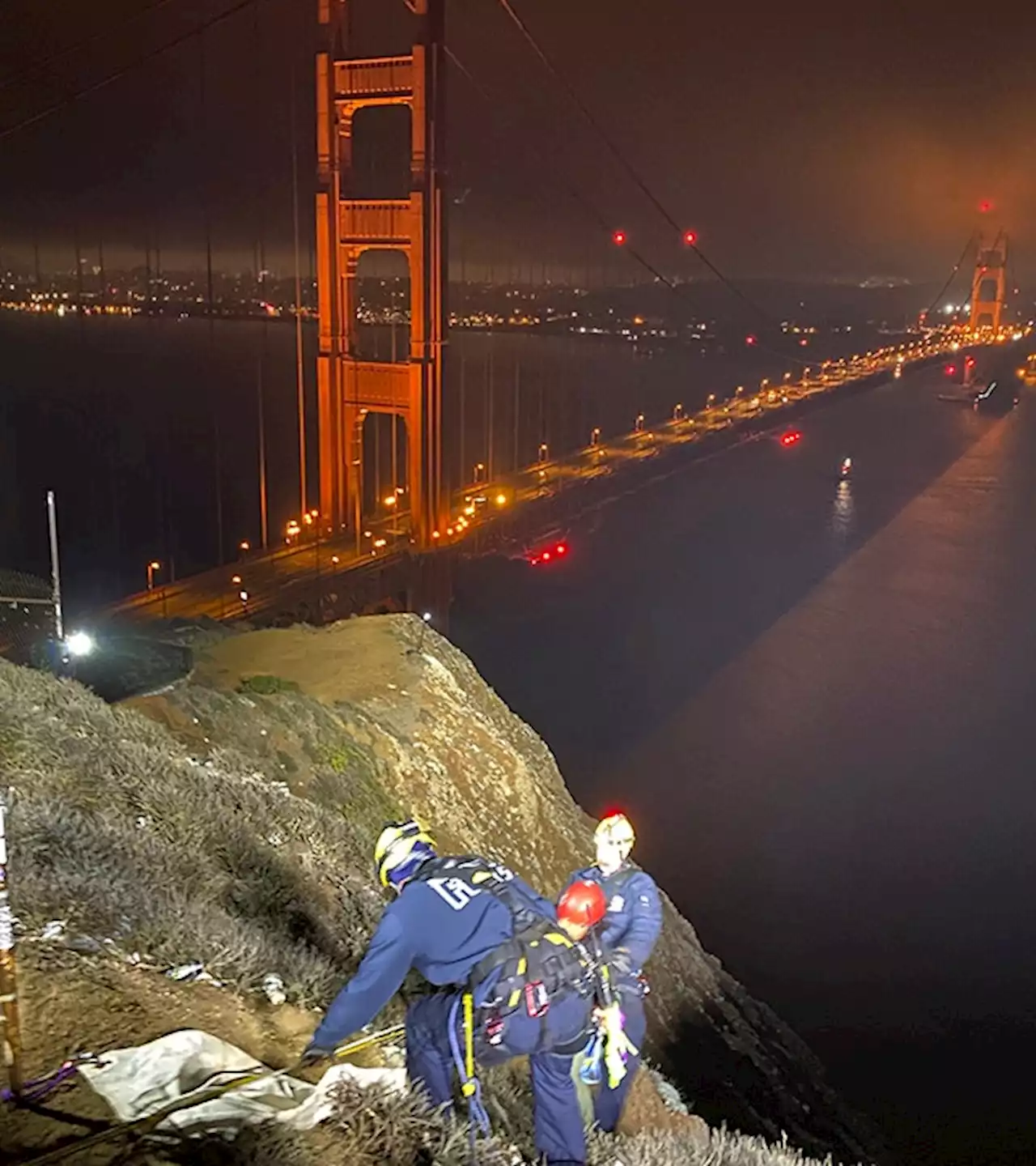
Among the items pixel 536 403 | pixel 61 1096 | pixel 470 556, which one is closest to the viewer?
pixel 61 1096

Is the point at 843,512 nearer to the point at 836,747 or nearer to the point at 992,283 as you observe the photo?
the point at 836,747

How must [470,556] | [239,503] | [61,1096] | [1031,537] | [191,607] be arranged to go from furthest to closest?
[1031,537], [239,503], [470,556], [191,607], [61,1096]

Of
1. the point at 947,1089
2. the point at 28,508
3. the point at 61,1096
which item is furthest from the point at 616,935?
the point at 28,508

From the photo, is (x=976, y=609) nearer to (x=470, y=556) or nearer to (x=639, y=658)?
(x=639, y=658)

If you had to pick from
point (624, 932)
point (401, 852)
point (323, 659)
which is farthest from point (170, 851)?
point (323, 659)

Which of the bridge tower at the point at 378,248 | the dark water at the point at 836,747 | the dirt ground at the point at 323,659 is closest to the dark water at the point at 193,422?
the bridge tower at the point at 378,248

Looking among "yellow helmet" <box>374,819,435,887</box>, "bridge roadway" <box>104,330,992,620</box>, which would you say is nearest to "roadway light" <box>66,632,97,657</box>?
"bridge roadway" <box>104,330,992,620</box>

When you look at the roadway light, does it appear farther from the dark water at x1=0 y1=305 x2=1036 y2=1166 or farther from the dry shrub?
the dark water at x1=0 y1=305 x2=1036 y2=1166
